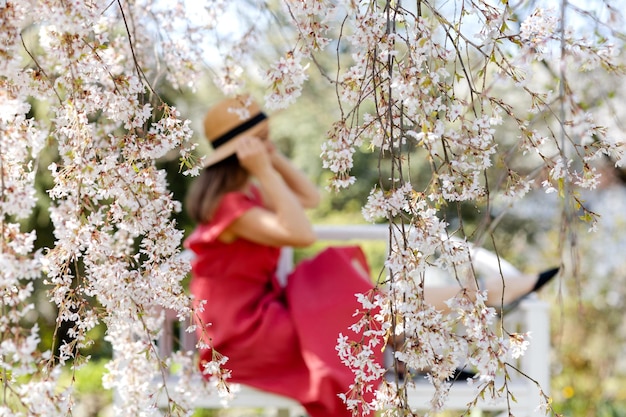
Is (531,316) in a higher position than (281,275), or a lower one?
lower

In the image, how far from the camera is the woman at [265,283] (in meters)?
2.12

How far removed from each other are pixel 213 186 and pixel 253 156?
0.20 m

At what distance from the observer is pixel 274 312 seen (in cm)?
224

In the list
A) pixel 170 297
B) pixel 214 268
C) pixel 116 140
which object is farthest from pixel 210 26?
pixel 214 268

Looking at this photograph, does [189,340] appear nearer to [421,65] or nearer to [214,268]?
[214,268]

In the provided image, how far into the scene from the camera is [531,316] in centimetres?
223

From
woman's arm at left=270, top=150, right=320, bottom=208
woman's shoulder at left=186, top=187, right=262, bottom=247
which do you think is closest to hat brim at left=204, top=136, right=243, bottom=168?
woman's shoulder at left=186, top=187, right=262, bottom=247

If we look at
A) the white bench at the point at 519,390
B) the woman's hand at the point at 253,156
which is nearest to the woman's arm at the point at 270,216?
A: the woman's hand at the point at 253,156

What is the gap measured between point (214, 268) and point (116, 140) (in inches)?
50.1

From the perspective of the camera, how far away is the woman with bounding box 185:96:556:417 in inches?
83.3

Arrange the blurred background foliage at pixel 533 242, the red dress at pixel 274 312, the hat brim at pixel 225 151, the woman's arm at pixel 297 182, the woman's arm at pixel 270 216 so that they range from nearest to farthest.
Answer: the red dress at pixel 274 312 → the woman's arm at pixel 270 216 → the hat brim at pixel 225 151 → the woman's arm at pixel 297 182 → the blurred background foliage at pixel 533 242

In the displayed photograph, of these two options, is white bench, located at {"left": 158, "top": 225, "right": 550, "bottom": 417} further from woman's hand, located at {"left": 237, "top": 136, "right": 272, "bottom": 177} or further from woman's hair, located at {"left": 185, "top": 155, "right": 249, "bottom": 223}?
woman's hand, located at {"left": 237, "top": 136, "right": 272, "bottom": 177}

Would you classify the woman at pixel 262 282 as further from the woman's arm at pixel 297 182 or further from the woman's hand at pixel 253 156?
the woman's arm at pixel 297 182

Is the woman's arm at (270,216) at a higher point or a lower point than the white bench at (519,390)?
higher
